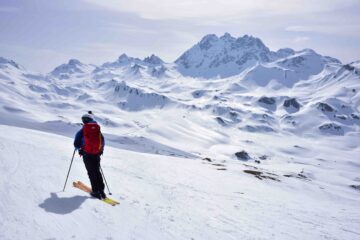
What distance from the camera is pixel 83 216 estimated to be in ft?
34.0

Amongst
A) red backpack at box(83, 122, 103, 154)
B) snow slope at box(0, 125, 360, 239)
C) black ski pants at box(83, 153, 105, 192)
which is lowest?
snow slope at box(0, 125, 360, 239)

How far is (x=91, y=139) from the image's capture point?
1277cm

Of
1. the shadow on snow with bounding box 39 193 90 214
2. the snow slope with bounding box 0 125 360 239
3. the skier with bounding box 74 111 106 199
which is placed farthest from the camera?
the skier with bounding box 74 111 106 199

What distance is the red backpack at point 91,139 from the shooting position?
41.8 ft

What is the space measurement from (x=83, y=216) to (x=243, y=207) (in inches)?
339

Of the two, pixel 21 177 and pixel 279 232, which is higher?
pixel 21 177

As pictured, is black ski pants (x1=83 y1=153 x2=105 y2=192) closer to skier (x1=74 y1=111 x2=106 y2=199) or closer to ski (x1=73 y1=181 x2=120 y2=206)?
skier (x1=74 y1=111 x2=106 y2=199)

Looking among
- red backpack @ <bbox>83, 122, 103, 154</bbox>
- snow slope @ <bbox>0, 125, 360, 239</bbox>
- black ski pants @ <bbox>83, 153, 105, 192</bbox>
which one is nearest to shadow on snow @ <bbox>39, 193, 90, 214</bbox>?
snow slope @ <bbox>0, 125, 360, 239</bbox>

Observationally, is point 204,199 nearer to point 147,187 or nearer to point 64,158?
point 147,187

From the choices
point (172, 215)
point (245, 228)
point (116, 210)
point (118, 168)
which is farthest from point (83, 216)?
point (118, 168)

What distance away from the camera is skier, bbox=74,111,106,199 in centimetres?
1273

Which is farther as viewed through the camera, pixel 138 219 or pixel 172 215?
pixel 172 215

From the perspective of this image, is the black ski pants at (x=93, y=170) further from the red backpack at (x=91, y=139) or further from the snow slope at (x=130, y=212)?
the snow slope at (x=130, y=212)

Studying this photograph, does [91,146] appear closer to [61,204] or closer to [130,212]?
[61,204]
